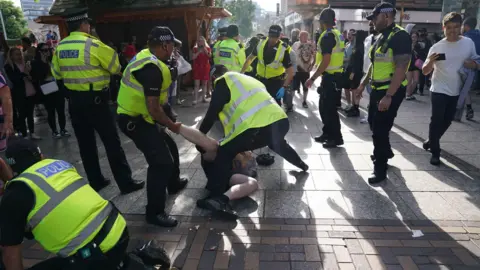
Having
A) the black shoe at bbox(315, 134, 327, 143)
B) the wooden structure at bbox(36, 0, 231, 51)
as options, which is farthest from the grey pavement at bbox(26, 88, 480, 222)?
the wooden structure at bbox(36, 0, 231, 51)

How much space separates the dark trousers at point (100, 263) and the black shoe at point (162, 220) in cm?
106

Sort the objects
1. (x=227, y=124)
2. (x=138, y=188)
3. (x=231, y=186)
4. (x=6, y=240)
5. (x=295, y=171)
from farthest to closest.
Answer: (x=295, y=171)
(x=138, y=188)
(x=231, y=186)
(x=227, y=124)
(x=6, y=240)

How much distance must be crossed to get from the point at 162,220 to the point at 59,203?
4.89ft

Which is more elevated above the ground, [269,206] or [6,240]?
[6,240]

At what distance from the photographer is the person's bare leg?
146 inches

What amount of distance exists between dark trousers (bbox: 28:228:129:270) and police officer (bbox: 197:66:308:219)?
4.28ft

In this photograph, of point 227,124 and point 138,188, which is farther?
point 138,188

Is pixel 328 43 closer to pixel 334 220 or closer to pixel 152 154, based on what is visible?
pixel 334 220

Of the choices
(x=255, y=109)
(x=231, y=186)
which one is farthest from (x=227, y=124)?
(x=231, y=186)

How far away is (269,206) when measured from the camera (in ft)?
12.1

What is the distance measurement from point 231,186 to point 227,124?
84 centimetres

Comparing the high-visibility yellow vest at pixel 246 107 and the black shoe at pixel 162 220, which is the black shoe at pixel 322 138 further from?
the black shoe at pixel 162 220

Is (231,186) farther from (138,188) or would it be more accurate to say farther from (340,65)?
(340,65)

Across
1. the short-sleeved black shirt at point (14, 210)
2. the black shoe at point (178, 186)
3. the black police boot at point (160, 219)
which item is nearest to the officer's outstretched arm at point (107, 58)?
the black shoe at point (178, 186)
